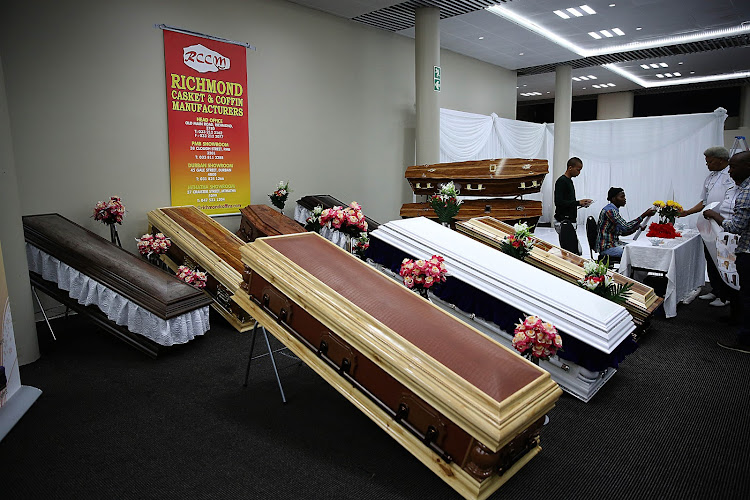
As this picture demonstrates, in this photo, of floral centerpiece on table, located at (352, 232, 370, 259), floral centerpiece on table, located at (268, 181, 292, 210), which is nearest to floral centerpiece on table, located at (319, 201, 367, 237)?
floral centerpiece on table, located at (352, 232, 370, 259)

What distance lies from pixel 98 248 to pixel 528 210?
4571mm

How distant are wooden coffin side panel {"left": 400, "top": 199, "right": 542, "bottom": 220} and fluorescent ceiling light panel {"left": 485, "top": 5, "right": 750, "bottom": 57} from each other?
2.87 m

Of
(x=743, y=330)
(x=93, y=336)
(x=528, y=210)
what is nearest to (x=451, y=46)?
(x=528, y=210)

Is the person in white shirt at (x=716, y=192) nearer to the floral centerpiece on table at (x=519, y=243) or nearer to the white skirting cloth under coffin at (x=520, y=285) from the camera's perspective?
the floral centerpiece on table at (x=519, y=243)

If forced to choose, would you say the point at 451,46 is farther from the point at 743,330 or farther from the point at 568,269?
the point at 743,330

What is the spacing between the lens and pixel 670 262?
4379 millimetres

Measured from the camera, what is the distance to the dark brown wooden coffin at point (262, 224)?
513 cm

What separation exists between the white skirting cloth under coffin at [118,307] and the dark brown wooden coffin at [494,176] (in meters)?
3.60

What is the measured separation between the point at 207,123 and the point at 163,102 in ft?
1.66

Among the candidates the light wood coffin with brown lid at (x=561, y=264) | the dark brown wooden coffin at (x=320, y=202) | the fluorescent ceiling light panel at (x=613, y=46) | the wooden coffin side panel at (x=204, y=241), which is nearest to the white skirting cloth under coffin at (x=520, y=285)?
the light wood coffin with brown lid at (x=561, y=264)

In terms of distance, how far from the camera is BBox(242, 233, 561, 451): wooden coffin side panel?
178 centimetres

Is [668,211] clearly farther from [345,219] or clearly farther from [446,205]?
[345,219]

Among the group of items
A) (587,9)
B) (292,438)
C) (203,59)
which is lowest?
(292,438)

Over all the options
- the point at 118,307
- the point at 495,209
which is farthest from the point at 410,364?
the point at 495,209
